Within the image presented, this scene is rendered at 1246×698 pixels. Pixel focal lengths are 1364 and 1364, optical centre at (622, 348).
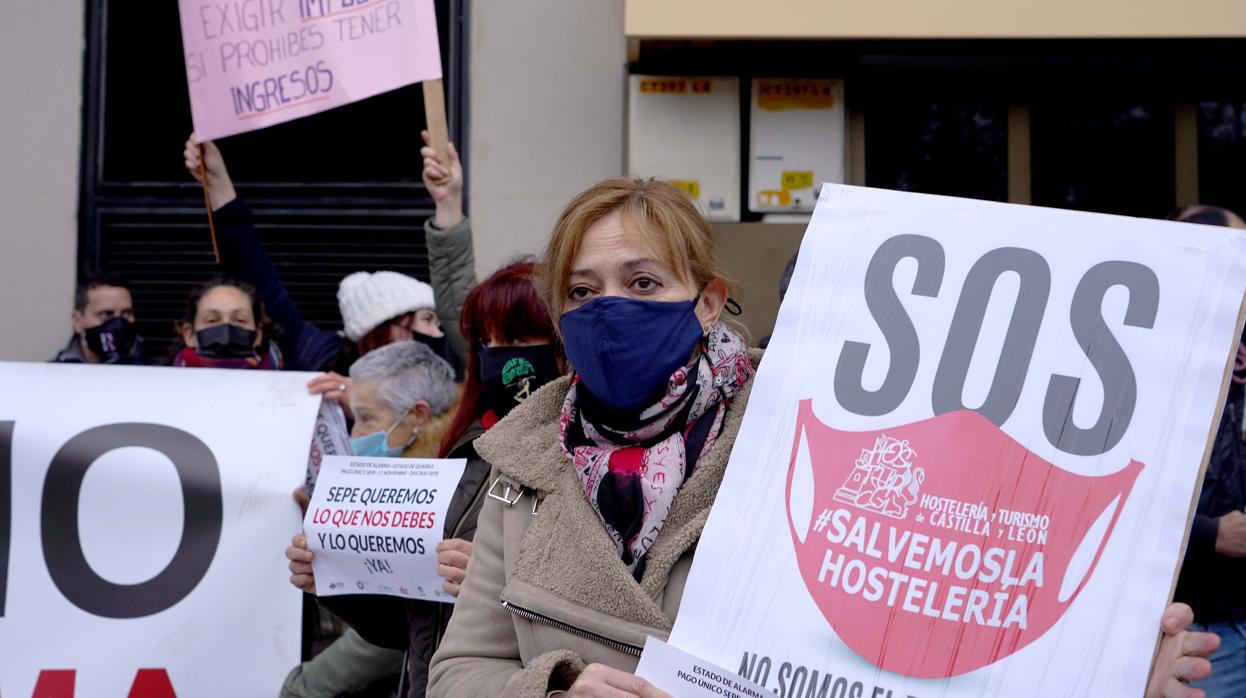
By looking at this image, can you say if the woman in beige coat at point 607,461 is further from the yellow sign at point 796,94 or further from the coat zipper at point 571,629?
the yellow sign at point 796,94

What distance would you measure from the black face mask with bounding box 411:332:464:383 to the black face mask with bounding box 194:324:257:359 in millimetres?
564

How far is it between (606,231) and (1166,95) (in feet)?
15.1

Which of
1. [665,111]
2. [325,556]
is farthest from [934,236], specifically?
[665,111]

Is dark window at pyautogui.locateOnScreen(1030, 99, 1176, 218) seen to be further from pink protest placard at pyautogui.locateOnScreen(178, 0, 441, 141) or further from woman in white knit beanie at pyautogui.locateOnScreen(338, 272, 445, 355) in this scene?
pink protest placard at pyautogui.locateOnScreen(178, 0, 441, 141)

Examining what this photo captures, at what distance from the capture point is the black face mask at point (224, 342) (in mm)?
4434

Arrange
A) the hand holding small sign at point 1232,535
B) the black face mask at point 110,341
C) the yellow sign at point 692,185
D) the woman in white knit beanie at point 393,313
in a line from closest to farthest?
the hand holding small sign at point 1232,535 → the woman in white knit beanie at point 393,313 → the black face mask at point 110,341 → the yellow sign at point 692,185

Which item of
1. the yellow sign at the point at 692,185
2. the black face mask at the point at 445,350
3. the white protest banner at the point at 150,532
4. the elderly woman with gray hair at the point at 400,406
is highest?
the yellow sign at the point at 692,185

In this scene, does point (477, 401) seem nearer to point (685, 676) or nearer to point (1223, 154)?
point (685, 676)

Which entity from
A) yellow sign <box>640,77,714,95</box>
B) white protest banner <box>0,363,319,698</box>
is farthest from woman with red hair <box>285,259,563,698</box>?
yellow sign <box>640,77,714,95</box>

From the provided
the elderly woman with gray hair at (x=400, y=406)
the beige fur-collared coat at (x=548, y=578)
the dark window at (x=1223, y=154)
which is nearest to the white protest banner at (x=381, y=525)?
the elderly woman with gray hair at (x=400, y=406)

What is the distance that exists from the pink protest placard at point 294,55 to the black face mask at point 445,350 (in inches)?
32.4

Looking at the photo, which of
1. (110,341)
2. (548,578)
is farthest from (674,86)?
(548,578)

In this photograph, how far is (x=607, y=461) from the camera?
211 centimetres

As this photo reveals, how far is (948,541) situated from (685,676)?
403mm
